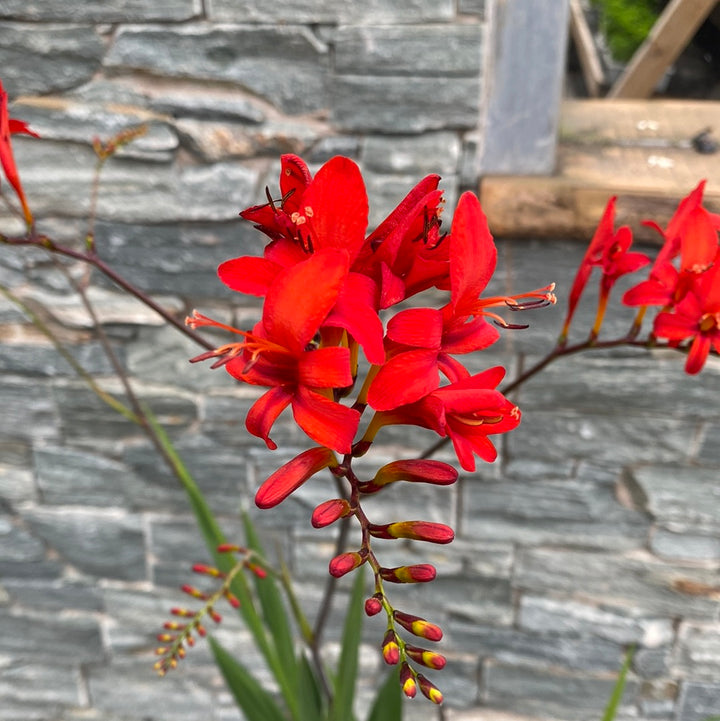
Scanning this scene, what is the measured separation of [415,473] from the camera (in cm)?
44

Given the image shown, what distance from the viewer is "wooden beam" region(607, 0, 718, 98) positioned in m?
1.30

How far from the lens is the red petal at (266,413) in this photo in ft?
1.34

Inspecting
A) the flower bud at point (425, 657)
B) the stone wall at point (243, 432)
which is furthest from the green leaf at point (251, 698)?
the flower bud at point (425, 657)

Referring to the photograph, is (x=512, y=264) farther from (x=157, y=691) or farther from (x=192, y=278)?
(x=157, y=691)

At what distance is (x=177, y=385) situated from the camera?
1291mm

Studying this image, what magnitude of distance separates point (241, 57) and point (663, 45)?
2.85 ft

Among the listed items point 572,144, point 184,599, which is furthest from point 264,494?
point 184,599

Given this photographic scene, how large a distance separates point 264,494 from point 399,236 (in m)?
0.18

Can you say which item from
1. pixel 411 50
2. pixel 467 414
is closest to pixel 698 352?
pixel 467 414

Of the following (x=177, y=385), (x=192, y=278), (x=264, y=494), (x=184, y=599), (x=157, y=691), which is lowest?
(x=157, y=691)

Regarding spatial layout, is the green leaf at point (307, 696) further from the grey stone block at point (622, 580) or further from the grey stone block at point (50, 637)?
the grey stone block at point (50, 637)

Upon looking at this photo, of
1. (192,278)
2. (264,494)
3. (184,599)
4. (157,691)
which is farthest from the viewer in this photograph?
(157,691)

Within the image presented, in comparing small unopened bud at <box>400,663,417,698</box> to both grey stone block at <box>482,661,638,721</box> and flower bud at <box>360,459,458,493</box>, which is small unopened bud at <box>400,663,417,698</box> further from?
grey stone block at <box>482,661,638,721</box>

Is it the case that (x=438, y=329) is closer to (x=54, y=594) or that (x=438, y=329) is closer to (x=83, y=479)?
(x=83, y=479)
